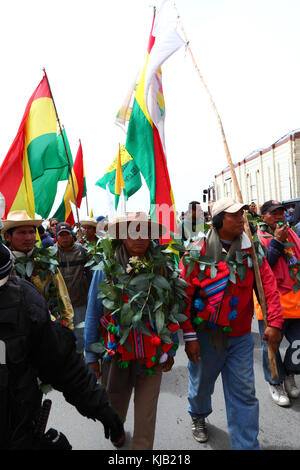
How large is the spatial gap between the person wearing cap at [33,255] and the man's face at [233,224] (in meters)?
1.74

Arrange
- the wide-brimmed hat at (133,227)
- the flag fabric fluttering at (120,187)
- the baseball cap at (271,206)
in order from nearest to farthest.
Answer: the wide-brimmed hat at (133,227)
the baseball cap at (271,206)
the flag fabric fluttering at (120,187)

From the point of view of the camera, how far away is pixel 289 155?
20031 mm

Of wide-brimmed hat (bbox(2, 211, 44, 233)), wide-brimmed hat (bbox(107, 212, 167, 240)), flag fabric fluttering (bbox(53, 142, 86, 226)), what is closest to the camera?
wide-brimmed hat (bbox(107, 212, 167, 240))

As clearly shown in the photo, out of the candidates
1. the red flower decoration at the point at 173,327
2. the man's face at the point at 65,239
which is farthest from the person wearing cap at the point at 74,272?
the red flower decoration at the point at 173,327

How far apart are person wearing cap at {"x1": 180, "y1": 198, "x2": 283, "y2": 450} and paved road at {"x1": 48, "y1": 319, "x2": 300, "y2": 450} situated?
20 cm

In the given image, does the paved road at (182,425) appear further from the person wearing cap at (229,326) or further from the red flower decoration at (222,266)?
the red flower decoration at (222,266)

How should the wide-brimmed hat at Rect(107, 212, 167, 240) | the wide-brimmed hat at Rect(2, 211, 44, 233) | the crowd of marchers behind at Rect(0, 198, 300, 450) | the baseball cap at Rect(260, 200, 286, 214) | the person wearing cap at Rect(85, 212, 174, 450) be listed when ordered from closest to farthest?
the crowd of marchers behind at Rect(0, 198, 300, 450), the person wearing cap at Rect(85, 212, 174, 450), the wide-brimmed hat at Rect(107, 212, 167, 240), the wide-brimmed hat at Rect(2, 211, 44, 233), the baseball cap at Rect(260, 200, 286, 214)

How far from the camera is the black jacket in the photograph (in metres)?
1.29

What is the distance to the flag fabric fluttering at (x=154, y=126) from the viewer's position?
11.4 ft

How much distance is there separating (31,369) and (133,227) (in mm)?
1300

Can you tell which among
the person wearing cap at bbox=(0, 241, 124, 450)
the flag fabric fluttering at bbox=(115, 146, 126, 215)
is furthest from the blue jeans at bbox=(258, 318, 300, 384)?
the flag fabric fluttering at bbox=(115, 146, 126, 215)

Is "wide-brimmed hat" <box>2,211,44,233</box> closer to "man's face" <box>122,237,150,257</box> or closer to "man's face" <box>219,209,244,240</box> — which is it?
"man's face" <box>122,237,150,257</box>

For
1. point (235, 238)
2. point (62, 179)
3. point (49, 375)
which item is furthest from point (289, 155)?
point (49, 375)
